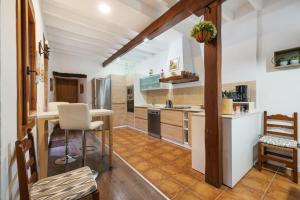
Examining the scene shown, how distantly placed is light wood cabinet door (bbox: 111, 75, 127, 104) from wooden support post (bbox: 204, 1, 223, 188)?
3.92 m

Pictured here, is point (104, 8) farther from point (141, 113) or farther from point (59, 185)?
point (141, 113)

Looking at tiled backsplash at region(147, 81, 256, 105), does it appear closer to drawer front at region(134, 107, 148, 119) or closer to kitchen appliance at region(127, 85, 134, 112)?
drawer front at region(134, 107, 148, 119)

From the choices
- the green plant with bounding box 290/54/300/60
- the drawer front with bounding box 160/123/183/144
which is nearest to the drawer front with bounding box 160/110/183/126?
the drawer front with bounding box 160/123/183/144

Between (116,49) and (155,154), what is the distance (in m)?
3.38

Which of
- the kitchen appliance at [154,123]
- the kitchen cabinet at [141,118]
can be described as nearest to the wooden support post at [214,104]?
the kitchen appliance at [154,123]

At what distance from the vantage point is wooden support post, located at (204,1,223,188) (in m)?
1.74

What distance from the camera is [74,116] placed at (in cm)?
179

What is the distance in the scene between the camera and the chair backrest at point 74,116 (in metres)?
1.75

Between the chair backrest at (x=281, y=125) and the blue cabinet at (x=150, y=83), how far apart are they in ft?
8.99

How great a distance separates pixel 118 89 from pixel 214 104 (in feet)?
13.4

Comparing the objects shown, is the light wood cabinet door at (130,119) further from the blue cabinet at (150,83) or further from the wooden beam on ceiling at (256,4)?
the wooden beam on ceiling at (256,4)

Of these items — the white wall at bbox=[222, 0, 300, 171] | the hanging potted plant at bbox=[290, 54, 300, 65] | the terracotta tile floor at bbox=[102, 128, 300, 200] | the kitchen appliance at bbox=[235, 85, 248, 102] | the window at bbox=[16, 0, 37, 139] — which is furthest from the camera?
the kitchen appliance at bbox=[235, 85, 248, 102]

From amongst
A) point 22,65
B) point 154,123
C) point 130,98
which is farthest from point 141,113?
point 22,65

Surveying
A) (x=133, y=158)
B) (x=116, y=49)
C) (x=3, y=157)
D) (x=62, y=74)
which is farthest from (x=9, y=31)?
(x=62, y=74)
